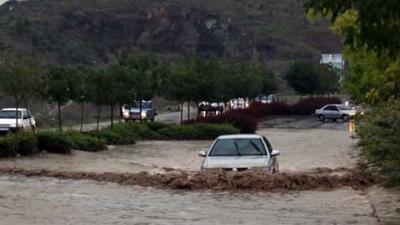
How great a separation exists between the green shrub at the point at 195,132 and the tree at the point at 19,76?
14892 millimetres

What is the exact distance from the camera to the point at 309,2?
9422 millimetres

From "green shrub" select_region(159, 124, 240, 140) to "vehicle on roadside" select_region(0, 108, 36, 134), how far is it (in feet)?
32.1

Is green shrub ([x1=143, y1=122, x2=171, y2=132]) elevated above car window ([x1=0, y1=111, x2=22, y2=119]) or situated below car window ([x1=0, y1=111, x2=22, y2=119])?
below

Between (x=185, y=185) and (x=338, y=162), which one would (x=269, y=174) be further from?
(x=338, y=162)

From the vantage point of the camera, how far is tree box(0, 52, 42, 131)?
37375 mm

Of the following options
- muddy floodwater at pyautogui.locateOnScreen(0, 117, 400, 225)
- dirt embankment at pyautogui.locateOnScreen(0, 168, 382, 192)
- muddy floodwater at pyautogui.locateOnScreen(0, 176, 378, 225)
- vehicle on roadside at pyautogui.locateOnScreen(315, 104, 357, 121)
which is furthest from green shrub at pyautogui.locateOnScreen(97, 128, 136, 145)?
vehicle on roadside at pyautogui.locateOnScreen(315, 104, 357, 121)

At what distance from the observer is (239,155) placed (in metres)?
21.7

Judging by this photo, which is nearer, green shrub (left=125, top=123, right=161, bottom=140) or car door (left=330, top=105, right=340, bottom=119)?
green shrub (left=125, top=123, right=161, bottom=140)

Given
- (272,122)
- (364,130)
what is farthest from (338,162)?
(272,122)

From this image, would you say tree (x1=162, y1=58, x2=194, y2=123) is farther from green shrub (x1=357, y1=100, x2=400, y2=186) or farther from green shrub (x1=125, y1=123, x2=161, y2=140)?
green shrub (x1=357, y1=100, x2=400, y2=186)

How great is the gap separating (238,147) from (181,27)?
112 meters

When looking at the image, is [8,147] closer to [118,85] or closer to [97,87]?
[97,87]

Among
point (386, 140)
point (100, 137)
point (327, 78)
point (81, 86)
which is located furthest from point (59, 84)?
point (327, 78)

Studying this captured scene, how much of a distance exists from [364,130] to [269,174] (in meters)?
5.48
